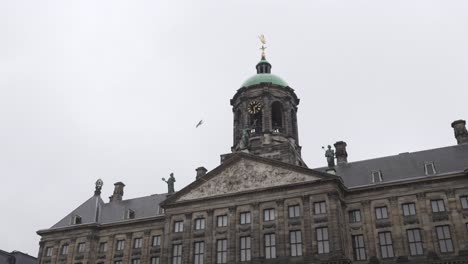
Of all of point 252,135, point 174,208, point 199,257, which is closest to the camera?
point 199,257

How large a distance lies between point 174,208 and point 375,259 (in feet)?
60.6

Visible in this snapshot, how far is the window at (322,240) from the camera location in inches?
1484

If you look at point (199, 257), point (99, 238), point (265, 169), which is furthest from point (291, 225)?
point (99, 238)

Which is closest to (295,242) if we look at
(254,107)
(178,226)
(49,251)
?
(178,226)

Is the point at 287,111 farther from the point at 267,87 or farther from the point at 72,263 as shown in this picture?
the point at 72,263

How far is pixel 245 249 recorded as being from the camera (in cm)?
4056

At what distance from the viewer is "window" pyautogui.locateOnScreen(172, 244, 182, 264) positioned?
1702 inches

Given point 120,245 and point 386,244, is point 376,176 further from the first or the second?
point 120,245

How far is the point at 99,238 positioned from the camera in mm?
50875

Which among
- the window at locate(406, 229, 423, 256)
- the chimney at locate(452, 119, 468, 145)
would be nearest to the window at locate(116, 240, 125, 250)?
the window at locate(406, 229, 423, 256)

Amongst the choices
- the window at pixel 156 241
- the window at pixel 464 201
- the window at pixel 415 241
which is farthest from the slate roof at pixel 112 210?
the window at pixel 464 201

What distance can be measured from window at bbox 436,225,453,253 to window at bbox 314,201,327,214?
874 centimetres

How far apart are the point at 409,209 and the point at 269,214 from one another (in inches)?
450

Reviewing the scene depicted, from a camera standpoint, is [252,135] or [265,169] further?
[252,135]
